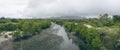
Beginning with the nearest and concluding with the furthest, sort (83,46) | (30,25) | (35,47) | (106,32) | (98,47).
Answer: (98,47)
(83,46)
(35,47)
(106,32)
(30,25)

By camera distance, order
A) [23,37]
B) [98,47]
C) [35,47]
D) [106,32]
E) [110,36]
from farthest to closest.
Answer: [23,37] < [106,32] < [110,36] < [35,47] < [98,47]

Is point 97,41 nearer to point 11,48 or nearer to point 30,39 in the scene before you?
point 11,48

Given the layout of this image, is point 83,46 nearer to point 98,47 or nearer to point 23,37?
point 98,47

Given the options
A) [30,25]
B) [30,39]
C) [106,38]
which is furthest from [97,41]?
[30,25]

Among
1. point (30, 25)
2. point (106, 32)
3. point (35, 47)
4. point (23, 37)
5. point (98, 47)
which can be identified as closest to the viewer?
point (98, 47)

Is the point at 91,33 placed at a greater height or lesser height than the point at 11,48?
greater

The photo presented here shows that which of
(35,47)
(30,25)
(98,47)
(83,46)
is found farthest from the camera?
(30,25)

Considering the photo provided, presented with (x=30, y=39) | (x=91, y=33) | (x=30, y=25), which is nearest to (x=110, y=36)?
(x=91, y=33)

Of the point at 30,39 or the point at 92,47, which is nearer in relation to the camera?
the point at 92,47

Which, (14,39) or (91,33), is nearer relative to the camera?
(91,33)
